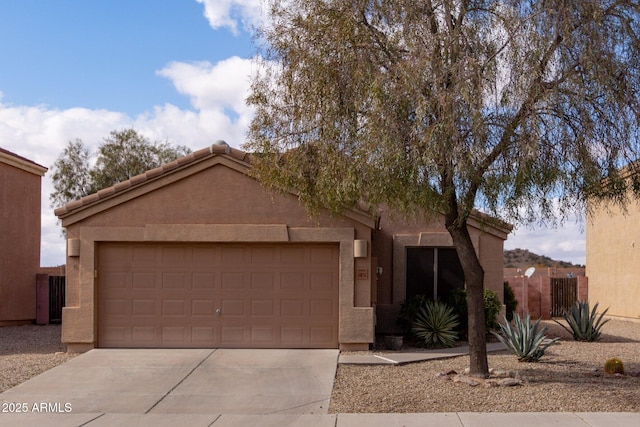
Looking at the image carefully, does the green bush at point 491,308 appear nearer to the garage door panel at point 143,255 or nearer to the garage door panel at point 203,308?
the garage door panel at point 203,308

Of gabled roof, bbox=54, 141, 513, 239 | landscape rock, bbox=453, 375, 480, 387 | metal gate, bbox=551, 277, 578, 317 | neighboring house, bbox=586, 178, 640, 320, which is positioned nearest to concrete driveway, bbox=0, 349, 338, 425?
landscape rock, bbox=453, 375, 480, 387

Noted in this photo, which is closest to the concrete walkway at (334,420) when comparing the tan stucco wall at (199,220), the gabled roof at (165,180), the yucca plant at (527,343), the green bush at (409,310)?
the yucca plant at (527,343)

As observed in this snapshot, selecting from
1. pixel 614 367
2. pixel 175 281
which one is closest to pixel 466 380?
pixel 614 367

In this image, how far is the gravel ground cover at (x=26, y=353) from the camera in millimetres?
12617

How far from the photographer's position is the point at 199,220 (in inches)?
586

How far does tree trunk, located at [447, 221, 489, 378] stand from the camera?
1166cm

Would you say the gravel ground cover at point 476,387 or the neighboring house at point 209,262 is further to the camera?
the neighboring house at point 209,262

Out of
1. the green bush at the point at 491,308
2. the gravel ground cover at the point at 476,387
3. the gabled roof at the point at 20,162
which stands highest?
the gabled roof at the point at 20,162

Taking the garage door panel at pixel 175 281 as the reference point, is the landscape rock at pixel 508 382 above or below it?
below

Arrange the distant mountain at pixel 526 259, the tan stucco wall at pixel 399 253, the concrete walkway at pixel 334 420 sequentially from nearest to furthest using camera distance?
the concrete walkway at pixel 334 420
the tan stucco wall at pixel 399 253
the distant mountain at pixel 526 259

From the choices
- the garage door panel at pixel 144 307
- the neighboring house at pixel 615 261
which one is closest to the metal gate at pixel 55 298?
the garage door panel at pixel 144 307

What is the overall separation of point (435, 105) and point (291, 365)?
5657mm

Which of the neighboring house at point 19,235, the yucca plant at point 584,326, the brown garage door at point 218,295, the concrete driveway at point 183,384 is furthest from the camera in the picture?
the neighboring house at point 19,235

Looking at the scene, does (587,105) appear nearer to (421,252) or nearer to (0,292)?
(421,252)
